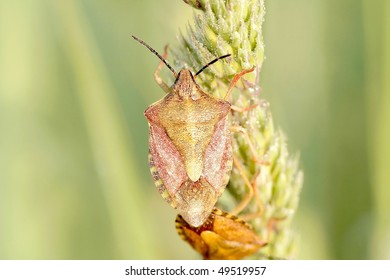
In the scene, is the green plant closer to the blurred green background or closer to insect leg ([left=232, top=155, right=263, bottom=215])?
insect leg ([left=232, top=155, right=263, bottom=215])

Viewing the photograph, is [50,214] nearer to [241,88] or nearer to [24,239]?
[24,239]

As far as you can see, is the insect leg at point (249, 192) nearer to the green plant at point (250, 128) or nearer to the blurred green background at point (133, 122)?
the green plant at point (250, 128)

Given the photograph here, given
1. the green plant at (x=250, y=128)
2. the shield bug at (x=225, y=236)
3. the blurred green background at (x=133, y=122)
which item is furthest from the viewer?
the blurred green background at (x=133, y=122)

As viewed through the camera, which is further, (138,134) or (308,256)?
(138,134)

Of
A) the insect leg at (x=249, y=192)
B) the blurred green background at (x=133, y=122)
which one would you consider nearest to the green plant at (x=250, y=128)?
the insect leg at (x=249, y=192)

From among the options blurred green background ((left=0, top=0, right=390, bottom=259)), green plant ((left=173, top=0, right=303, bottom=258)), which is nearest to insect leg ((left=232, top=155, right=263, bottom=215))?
green plant ((left=173, top=0, right=303, bottom=258))

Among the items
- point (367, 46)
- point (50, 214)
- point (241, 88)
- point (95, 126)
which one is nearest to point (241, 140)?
point (241, 88)
